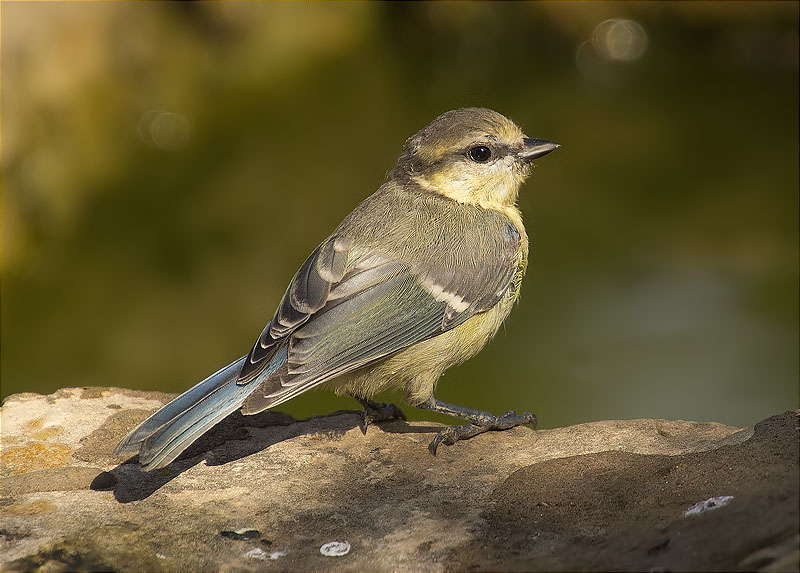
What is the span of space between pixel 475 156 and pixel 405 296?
2.44 feet

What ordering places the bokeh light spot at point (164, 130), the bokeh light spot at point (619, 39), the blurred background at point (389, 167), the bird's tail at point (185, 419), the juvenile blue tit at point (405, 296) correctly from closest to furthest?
the bird's tail at point (185, 419), the juvenile blue tit at point (405, 296), the blurred background at point (389, 167), the bokeh light spot at point (164, 130), the bokeh light spot at point (619, 39)

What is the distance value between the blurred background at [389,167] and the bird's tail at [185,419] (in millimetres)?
1568

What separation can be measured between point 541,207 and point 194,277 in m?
2.14

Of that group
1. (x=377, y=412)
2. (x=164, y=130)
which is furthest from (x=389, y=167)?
(x=377, y=412)

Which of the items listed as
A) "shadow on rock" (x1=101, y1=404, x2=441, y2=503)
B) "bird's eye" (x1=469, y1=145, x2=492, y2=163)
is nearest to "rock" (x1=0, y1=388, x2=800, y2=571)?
"shadow on rock" (x1=101, y1=404, x2=441, y2=503)

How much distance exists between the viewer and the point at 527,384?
4789mm

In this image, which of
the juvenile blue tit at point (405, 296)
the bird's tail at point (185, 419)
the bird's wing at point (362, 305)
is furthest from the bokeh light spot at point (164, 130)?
the bird's tail at point (185, 419)

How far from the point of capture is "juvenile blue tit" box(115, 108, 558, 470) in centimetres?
316

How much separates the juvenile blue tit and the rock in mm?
185

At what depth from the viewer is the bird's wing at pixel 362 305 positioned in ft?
10.5

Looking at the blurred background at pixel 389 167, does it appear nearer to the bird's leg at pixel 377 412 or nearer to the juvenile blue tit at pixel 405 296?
the bird's leg at pixel 377 412

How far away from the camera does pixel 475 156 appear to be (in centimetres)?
383

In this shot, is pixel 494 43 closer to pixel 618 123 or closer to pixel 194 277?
pixel 618 123

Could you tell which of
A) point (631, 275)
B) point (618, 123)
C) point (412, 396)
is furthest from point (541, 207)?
point (412, 396)
